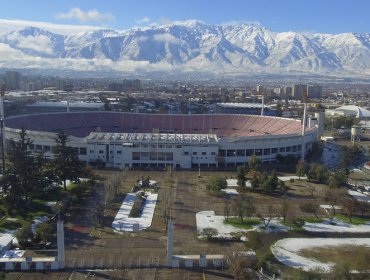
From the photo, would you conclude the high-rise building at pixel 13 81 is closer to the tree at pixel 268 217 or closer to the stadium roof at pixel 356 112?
the stadium roof at pixel 356 112

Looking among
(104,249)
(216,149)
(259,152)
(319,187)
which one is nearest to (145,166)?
(216,149)

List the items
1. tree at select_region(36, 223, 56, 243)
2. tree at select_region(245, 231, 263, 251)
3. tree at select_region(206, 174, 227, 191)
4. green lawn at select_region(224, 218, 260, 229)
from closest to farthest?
tree at select_region(245, 231, 263, 251) → tree at select_region(36, 223, 56, 243) → green lawn at select_region(224, 218, 260, 229) → tree at select_region(206, 174, 227, 191)

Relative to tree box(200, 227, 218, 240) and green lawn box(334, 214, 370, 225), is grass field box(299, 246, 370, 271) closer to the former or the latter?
green lawn box(334, 214, 370, 225)

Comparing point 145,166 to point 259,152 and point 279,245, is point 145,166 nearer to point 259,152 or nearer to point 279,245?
point 259,152

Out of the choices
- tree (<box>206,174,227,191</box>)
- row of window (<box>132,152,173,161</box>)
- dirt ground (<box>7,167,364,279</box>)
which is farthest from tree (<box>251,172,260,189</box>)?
row of window (<box>132,152,173,161</box>)

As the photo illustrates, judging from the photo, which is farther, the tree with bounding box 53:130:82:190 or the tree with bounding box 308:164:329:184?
the tree with bounding box 308:164:329:184

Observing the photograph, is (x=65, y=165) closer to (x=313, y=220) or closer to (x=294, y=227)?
(x=294, y=227)

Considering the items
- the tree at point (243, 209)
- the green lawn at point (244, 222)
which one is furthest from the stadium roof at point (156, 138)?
the green lawn at point (244, 222)

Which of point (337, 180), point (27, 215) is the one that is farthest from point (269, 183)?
point (27, 215)
